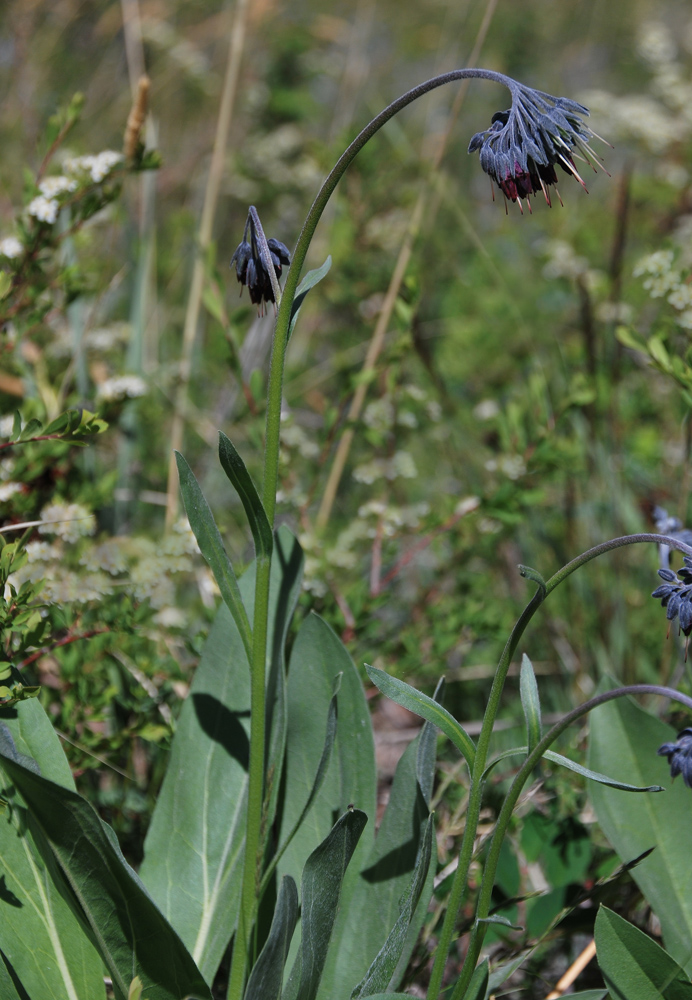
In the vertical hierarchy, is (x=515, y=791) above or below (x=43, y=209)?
below

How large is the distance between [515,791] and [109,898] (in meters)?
0.57

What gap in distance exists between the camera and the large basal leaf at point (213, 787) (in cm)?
136

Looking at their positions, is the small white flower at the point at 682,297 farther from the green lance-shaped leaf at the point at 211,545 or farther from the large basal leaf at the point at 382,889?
the green lance-shaped leaf at the point at 211,545

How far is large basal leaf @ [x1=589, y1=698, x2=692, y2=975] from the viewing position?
135 cm

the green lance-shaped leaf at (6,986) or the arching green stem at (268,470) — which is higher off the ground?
the arching green stem at (268,470)

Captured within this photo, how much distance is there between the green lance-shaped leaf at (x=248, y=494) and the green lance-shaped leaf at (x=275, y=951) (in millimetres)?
412

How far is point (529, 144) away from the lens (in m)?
0.94

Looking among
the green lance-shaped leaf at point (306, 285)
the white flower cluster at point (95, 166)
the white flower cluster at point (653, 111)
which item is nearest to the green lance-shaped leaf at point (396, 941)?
the green lance-shaped leaf at point (306, 285)

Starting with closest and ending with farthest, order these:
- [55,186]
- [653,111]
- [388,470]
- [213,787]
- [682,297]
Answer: [213,787]
[682,297]
[55,186]
[388,470]
[653,111]

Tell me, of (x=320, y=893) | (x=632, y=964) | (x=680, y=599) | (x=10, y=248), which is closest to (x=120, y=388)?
(x=10, y=248)

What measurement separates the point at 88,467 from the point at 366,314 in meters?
1.66

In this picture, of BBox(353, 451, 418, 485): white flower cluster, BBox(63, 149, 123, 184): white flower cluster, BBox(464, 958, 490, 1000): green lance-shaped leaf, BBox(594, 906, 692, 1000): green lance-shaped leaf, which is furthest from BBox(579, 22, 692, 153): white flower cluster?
BBox(464, 958, 490, 1000): green lance-shaped leaf

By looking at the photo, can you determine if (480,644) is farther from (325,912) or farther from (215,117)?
(215,117)

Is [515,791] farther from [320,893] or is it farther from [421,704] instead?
[320,893]
